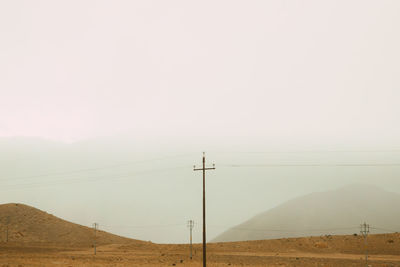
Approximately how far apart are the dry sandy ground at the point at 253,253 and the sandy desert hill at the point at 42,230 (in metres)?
11.6

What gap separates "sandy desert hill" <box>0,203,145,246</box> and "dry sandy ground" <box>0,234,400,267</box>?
11610 mm

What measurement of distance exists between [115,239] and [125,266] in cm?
5032

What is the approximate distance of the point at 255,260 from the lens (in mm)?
56188

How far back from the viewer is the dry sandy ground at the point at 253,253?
174 feet

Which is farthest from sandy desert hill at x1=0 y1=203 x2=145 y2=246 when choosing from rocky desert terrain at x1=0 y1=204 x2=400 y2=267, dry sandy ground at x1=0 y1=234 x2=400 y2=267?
dry sandy ground at x1=0 y1=234 x2=400 y2=267

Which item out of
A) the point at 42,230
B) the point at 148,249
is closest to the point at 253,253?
the point at 148,249

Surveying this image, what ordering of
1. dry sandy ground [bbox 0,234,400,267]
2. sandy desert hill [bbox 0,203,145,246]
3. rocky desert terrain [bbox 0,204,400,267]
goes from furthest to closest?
sandy desert hill [bbox 0,203,145,246], dry sandy ground [bbox 0,234,400,267], rocky desert terrain [bbox 0,204,400,267]

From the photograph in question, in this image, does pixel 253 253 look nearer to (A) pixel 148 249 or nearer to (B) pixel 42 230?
(A) pixel 148 249

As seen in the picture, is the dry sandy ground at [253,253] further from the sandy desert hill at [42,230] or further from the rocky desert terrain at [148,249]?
the sandy desert hill at [42,230]

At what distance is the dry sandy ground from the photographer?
174 feet

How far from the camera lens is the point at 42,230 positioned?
94.1m

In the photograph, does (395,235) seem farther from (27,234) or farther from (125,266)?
(27,234)

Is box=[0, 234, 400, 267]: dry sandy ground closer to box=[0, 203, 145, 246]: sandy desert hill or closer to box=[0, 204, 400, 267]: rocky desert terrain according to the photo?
box=[0, 204, 400, 267]: rocky desert terrain

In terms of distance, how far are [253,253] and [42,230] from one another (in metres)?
61.9
